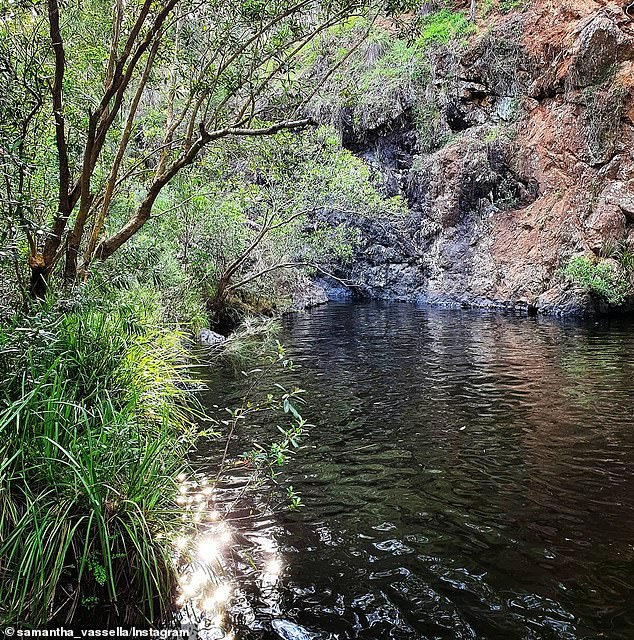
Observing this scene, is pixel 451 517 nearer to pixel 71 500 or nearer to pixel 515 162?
pixel 71 500

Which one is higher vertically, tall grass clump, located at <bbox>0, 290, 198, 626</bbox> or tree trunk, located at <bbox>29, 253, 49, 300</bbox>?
tree trunk, located at <bbox>29, 253, 49, 300</bbox>

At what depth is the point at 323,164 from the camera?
1689 centimetres

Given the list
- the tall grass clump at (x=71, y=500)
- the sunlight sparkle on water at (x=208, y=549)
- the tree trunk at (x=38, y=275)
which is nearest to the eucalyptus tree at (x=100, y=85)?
the tree trunk at (x=38, y=275)

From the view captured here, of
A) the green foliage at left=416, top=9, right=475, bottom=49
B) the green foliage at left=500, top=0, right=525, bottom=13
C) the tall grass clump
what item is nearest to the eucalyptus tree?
the tall grass clump

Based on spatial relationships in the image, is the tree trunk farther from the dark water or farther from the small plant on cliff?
the small plant on cliff

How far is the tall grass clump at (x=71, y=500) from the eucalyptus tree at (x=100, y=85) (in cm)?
127

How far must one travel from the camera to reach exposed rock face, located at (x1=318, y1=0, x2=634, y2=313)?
22328 mm

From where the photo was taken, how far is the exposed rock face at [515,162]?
22.3 meters

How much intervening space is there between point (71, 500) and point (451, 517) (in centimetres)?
333

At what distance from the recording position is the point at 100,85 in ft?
30.3

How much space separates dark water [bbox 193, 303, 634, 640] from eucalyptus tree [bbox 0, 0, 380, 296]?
334cm

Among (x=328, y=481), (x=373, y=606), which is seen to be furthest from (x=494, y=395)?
(x=373, y=606)

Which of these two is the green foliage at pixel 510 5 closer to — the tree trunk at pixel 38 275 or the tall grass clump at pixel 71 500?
the tree trunk at pixel 38 275

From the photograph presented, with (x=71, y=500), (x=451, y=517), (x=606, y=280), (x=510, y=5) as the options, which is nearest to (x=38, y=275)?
(x=71, y=500)
